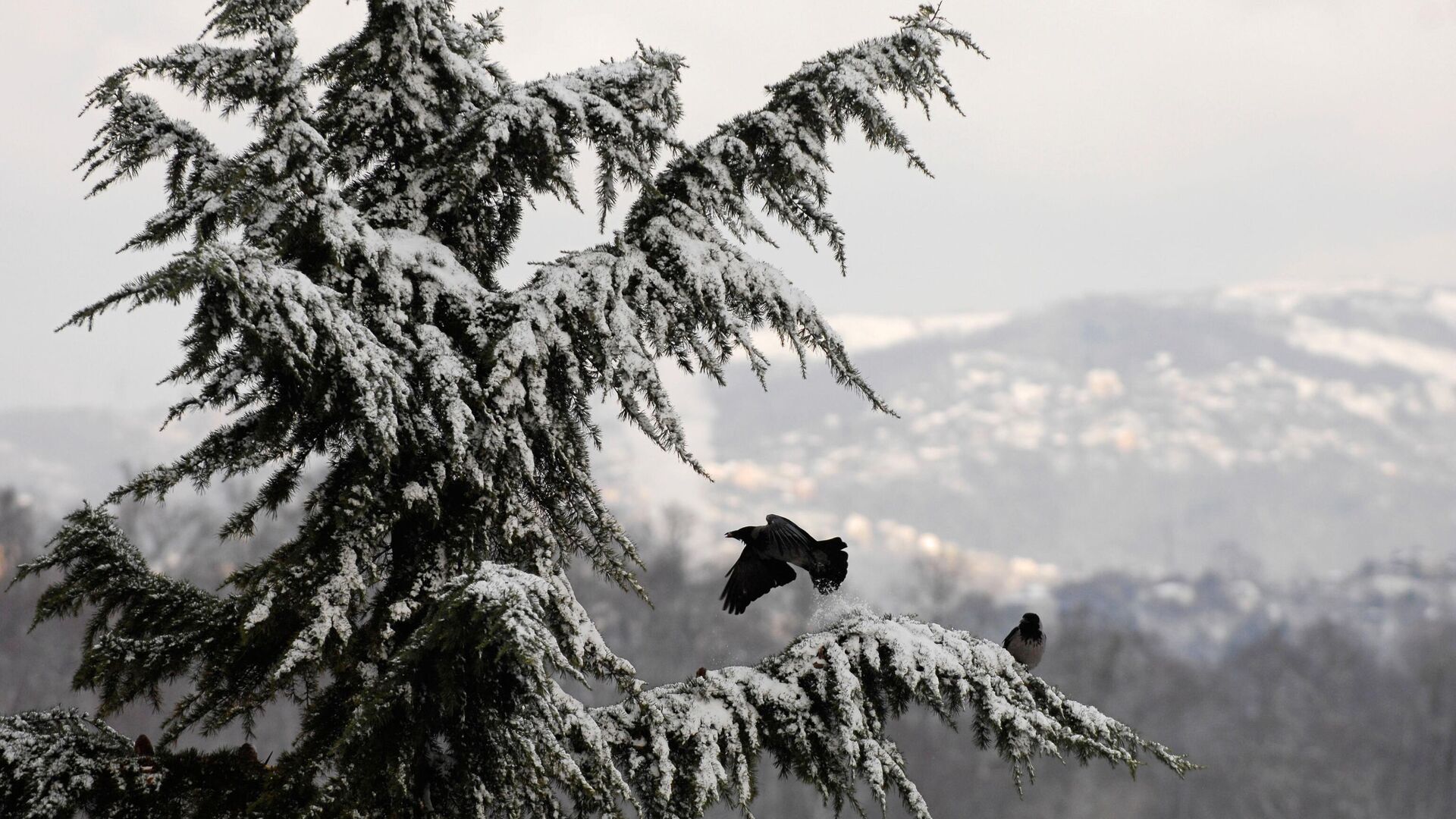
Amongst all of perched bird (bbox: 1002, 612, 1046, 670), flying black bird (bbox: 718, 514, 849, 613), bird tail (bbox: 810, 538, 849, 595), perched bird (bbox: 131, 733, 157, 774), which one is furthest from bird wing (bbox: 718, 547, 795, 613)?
perched bird (bbox: 131, 733, 157, 774)

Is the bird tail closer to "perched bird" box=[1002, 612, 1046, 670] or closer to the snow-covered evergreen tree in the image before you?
the snow-covered evergreen tree

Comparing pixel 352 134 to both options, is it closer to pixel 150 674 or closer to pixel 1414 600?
pixel 150 674

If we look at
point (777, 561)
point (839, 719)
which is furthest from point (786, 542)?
point (839, 719)

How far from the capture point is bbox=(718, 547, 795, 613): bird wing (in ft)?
12.4

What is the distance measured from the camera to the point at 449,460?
310cm

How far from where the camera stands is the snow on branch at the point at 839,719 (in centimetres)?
314

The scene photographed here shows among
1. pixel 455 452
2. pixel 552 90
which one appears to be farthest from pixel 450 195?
pixel 455 452

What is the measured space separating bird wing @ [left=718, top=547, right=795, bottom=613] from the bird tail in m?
0.13

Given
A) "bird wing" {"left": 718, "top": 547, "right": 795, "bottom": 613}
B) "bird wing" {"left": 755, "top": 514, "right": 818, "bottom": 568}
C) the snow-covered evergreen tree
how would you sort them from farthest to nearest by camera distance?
"bird wing" {"left": 718, "top": 547, "right": 795, "bottom": 613}
"bird wing" {"left": 755, "top": 514, "right": 818, "bottom": 568}
the snow-covered evergreen tree

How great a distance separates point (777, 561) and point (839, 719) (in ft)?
2.11

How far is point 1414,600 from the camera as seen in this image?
4441 inches

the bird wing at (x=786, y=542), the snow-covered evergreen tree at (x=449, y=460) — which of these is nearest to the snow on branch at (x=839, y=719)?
the snow-covered evergreen tree at (x=449, y=460)

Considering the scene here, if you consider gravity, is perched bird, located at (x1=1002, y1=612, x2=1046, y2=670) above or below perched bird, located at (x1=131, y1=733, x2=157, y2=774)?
above

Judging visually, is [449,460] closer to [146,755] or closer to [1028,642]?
[146,755]
